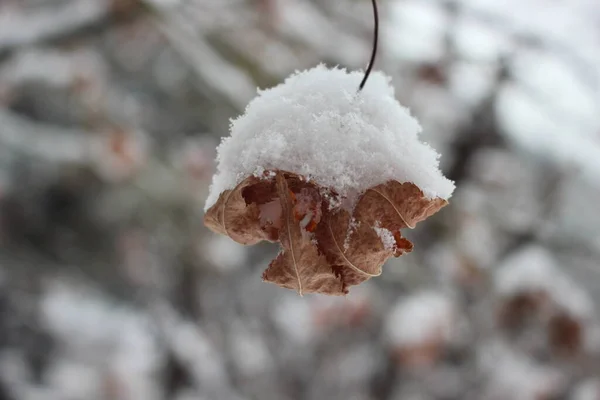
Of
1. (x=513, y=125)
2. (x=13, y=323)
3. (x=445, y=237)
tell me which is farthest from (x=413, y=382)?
(x=13, y=323)

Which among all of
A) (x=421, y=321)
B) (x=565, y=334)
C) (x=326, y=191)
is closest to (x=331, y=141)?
(x=326, y=191)

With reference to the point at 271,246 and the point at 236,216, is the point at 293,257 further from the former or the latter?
the point at 271,246

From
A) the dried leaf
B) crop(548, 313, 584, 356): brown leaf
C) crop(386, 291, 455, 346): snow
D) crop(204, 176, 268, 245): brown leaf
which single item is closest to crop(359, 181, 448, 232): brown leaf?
the dried leaf

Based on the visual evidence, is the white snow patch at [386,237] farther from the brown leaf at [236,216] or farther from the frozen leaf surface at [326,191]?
the brown leaf at [236,216]

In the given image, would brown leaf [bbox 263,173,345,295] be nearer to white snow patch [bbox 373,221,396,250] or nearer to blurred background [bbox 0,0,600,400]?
white snow patch [bbox 373,221,396,250]

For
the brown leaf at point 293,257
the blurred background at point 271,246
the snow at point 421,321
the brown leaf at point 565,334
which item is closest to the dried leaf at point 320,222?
the brown leaf at point 293,257

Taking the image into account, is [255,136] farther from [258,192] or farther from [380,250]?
[380,250]
